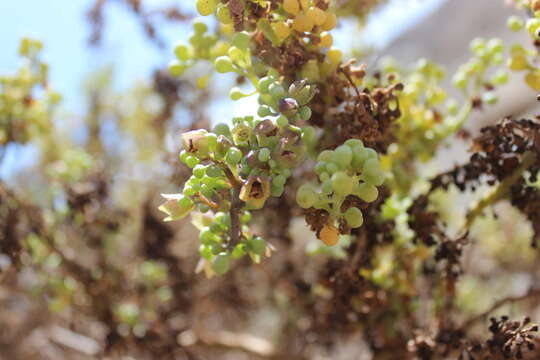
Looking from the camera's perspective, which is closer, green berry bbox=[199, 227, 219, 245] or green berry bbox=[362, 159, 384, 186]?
green berry bbox=[362, 159, 384, 186]

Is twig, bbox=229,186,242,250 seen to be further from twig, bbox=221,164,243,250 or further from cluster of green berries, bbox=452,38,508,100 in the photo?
cluster of green berries, bbox=452,38,508,100

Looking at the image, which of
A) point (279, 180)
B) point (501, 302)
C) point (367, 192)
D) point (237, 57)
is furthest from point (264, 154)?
point (501, 302)

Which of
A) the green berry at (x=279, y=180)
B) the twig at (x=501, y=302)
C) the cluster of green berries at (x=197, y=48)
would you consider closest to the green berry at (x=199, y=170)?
the green berry at (x=279, y=180)

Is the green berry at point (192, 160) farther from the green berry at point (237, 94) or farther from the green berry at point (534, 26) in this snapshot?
the green berry at point (534, 26)

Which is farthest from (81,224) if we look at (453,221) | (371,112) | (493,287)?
(493,287)

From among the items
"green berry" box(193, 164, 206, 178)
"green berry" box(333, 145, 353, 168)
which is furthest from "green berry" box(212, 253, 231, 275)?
"green berry" box(333, 145, 353, 168)
